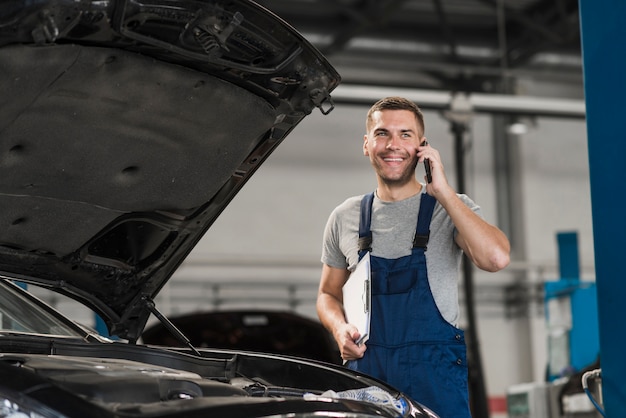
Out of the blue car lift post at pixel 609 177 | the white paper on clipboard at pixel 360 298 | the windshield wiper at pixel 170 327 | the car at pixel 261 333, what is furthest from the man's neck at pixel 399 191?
the car at pixel 261 333

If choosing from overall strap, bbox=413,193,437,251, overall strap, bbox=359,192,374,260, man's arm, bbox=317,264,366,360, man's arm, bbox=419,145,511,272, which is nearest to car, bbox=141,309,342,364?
man's arm, bbox=317,264,366,360

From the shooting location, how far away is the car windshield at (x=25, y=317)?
2.68m

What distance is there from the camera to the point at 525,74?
10.4 m

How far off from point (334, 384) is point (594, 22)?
1560mm

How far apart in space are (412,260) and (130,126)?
95 cm

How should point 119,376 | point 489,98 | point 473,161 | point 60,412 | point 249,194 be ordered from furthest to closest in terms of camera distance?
point 473,161 < point 249,194 < point 489,98 < point 119,376 < point 60,412

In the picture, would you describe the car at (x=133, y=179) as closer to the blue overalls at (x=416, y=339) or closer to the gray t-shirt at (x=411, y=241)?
the blue overalls at (x=416, y=339)

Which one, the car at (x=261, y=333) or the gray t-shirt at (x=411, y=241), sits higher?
the car at (x=261, y=333)

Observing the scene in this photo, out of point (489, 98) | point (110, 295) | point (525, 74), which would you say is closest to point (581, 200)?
point (525, 74)

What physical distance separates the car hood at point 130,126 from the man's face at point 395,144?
33cm

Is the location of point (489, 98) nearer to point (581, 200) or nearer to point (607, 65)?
point (581, 200)

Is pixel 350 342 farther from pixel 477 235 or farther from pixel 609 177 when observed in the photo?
pixel 609 177

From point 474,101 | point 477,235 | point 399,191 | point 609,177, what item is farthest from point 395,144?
point 474,101

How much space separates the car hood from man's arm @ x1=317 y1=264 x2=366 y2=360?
0.49 meters
